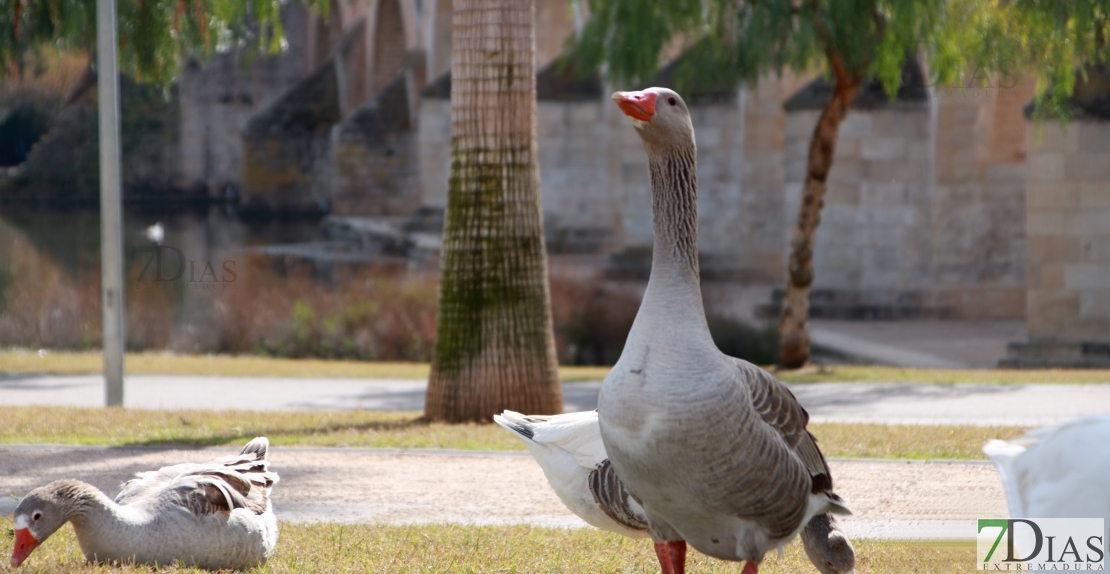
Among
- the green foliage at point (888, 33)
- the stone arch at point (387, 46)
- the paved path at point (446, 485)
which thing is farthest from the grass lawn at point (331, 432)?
the stone arch at point (387, 46)

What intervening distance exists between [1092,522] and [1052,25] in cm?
1053

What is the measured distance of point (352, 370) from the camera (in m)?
13.8

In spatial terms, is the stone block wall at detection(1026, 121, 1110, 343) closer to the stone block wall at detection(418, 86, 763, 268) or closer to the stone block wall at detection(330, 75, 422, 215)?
the stone block wall at detection(418, 86, 763, 268)

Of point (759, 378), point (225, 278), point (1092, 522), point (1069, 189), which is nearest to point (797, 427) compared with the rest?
point (759, 378)

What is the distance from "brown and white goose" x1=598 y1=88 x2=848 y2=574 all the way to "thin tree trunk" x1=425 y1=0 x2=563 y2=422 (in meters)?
5.15

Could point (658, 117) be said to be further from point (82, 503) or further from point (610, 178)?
point (610, 178)

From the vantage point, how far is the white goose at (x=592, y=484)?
4.15 meters

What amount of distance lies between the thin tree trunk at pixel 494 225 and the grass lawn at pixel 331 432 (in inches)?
15.6

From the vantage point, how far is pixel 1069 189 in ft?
47.4

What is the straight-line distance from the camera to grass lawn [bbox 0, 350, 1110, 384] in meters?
12.3

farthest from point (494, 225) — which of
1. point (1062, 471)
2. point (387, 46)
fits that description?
point (387, 46)

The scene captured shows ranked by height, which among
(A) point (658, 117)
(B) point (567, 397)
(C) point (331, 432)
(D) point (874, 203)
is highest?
(A) point (658, 117)

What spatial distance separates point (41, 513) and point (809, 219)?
1025 centimetres

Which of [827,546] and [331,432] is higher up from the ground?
[827,546]
